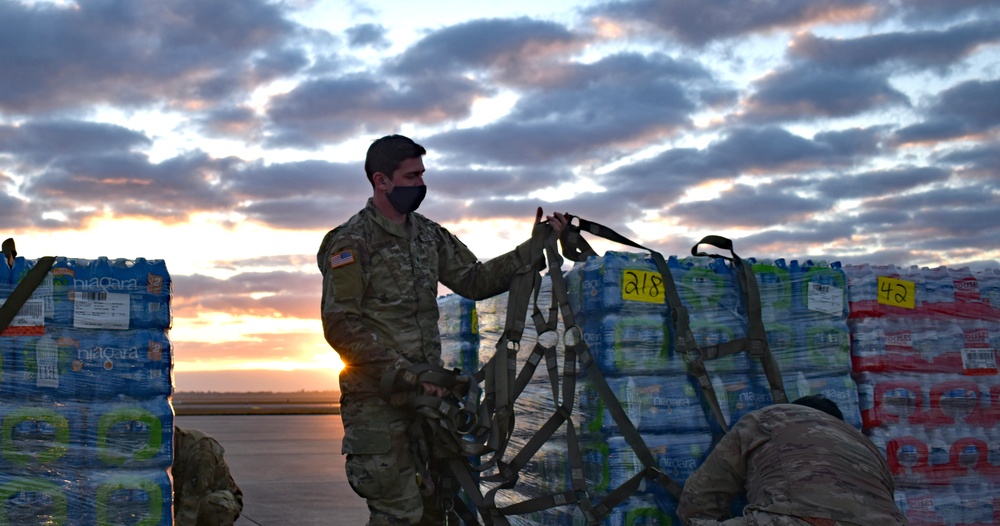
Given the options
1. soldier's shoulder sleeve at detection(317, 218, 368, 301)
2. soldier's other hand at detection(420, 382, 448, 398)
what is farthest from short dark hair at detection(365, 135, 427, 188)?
soldier's other hand at detection(420, 382, 448, 398)

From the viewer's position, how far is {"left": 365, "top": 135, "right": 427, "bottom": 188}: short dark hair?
5039mm

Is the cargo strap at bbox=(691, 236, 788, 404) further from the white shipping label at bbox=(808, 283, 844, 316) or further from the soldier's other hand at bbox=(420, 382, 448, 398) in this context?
the soldier's other hand at bbox=(420, 382, 448, 398)

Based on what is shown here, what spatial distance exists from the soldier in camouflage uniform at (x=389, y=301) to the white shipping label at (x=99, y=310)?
1034 millimetres

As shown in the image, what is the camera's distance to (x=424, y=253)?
5.13 metres

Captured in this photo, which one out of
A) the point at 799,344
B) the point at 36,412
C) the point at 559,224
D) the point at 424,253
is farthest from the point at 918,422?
the point at 36,412

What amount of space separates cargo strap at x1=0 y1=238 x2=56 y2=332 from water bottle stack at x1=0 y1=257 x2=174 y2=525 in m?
0.03

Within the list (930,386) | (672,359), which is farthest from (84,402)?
(930,386)

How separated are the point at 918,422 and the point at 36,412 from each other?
478 cm

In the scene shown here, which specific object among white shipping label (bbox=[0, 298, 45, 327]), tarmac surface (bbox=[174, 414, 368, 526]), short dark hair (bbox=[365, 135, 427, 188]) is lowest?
tarmac surface (bbox=[174, 414, 368, 526])

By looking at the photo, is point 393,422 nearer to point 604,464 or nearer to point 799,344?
point 604,464

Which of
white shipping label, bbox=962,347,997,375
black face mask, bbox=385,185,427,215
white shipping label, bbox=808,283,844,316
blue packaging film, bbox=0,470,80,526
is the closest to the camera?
blue packaging film, bbox=0,470,80,526

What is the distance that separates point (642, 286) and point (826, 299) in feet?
4.04

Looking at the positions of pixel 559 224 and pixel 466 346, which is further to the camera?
pixel 466 346

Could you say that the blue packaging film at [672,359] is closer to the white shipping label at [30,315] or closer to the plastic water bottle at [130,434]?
the plastic water bottle at [130,434]
